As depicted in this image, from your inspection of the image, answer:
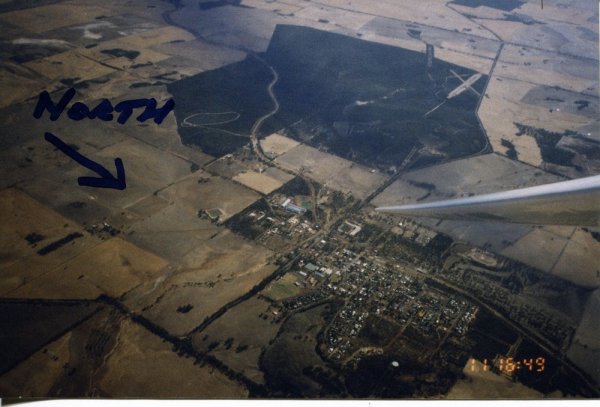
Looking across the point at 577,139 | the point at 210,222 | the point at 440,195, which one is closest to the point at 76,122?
the point at 210,222

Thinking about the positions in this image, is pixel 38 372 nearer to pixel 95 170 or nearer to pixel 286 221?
pixel 286 221

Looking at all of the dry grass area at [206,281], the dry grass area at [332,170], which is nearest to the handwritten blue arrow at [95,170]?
the dry grass area at [206,281]

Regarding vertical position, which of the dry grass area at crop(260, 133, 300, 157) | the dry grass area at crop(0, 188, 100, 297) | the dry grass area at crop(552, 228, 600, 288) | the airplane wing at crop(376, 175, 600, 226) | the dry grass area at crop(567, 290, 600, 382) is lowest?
the dry grass area at crop(552, 228, 600, 288)

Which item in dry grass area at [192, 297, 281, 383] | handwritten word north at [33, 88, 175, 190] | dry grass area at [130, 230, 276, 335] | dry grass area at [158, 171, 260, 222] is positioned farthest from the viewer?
handwritten word north at [33, 88, 175, 190]

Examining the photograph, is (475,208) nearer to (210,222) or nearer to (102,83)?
(210,222)

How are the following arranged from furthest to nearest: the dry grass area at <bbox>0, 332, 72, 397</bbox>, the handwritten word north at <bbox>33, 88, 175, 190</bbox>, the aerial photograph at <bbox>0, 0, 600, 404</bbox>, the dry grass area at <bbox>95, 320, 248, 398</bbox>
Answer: the handwritten word north at <bbox>33, 88, 175, 190</bbox>
the aerial photograph at <bbox>0, 0, 600, 404</bbox>
the dry grass area at <bbox>95, 320, 248, 398</bbox>
the dry grass area at <bbox>0, 332, 72, 397</bbox>

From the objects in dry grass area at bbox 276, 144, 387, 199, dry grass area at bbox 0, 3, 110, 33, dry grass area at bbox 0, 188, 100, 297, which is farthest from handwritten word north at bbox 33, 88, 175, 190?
dry grass area at bbox 0, 3, 110, 33

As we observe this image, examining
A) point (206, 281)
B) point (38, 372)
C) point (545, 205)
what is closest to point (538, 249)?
point (545, 205)

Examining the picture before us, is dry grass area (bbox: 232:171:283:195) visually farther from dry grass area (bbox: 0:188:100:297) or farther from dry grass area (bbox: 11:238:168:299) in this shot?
dry grass area (bbox: 0:188:100:297)
